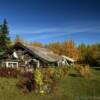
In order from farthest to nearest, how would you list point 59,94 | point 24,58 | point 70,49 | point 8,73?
point 70,49
point 24,58
point 8,73
point 59,94

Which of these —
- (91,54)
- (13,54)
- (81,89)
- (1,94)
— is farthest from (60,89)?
(91,54)

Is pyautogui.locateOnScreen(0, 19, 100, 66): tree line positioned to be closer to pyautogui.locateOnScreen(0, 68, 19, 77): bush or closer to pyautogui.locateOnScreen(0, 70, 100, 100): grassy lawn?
pyautogui.locateOnScreen(0, 68, 19, 77): bush

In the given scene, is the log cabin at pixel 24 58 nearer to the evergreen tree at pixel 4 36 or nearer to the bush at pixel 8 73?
the bush at pixel 8 73

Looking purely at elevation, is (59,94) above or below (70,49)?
below

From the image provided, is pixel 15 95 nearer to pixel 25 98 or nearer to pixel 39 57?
pixel 25 98

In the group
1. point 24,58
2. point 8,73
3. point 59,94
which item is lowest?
point 59,94

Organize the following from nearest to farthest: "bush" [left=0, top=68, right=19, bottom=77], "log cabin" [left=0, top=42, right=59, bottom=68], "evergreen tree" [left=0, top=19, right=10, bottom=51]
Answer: "bush" [left=0, top=68, right=19, bottom=77] < "log cabin" [left=0, top=42, right=59, bottom=68] < "evergreen tree" [left=0, top=19, right=10, bottom=51]

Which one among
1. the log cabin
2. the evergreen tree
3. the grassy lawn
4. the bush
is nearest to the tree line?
the evergreen tree

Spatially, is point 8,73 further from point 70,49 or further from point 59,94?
point 70,49

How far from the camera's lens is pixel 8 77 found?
2591cm

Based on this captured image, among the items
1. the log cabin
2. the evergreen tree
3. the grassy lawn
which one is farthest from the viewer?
the evergreen tree

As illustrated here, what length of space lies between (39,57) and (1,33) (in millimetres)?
28046

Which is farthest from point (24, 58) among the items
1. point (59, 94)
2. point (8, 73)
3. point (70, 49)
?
point (70, 49)

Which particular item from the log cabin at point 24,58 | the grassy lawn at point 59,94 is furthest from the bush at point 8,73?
the log cabin at point 24,58
